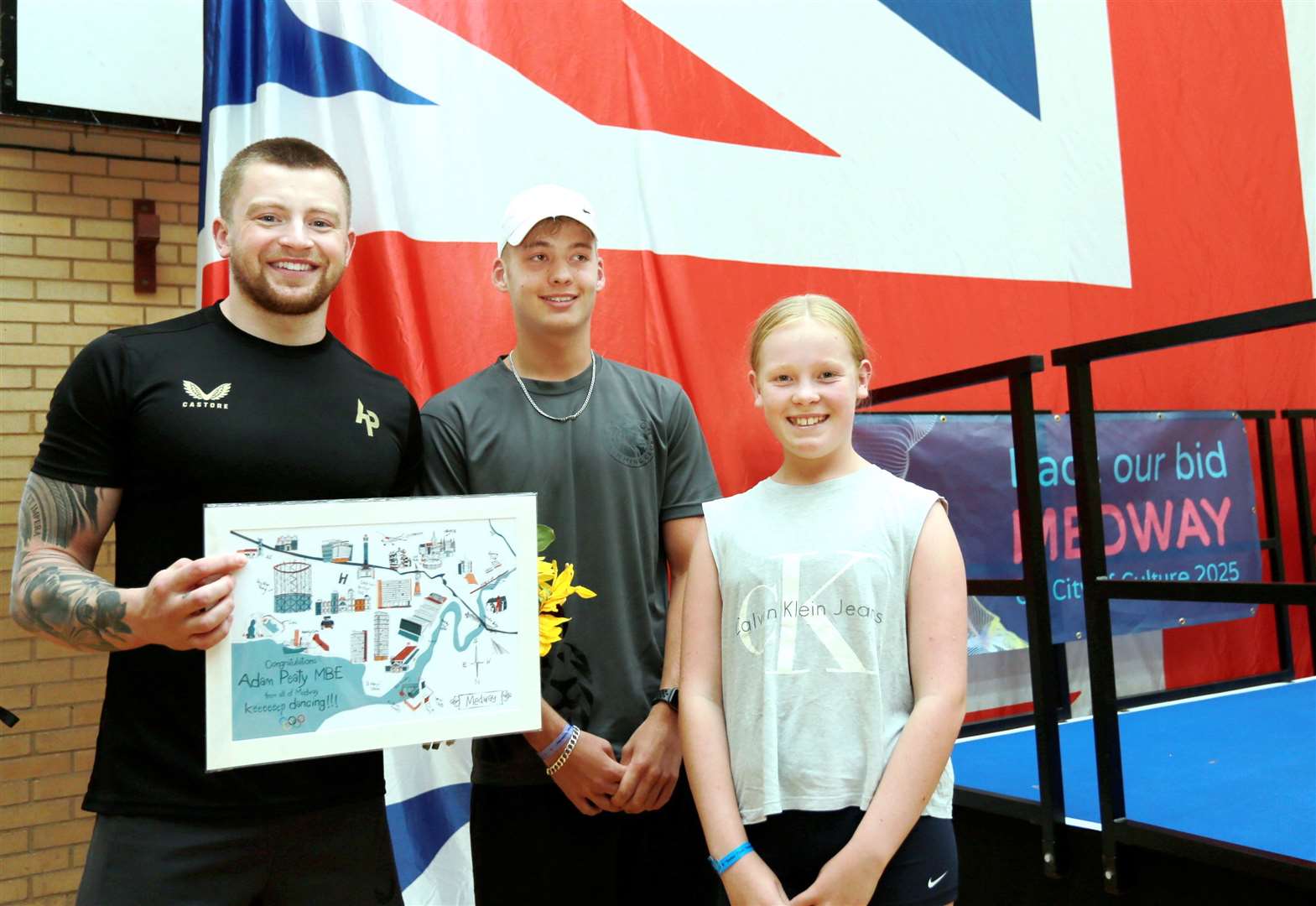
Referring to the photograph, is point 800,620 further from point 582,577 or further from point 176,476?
point 176,476

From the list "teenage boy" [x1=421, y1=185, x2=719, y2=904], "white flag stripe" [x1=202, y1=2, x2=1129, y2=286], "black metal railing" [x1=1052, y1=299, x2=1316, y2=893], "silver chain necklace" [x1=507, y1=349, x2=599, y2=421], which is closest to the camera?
"teenage boy" [x1=421, y1=185, x2=719, y2=904]

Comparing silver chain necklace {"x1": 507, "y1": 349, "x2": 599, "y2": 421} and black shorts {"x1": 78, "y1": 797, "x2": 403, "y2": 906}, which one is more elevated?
silver chain necklace {"x1": 507, "y1": 349, "x2": 599, "y2": 421}

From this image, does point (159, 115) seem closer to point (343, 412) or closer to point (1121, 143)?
point (343, 412)

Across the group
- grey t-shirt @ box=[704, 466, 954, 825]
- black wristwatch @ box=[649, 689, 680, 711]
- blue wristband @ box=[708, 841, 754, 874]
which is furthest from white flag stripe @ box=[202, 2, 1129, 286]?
blue wristband @ box=[708, 841, 754, 874]

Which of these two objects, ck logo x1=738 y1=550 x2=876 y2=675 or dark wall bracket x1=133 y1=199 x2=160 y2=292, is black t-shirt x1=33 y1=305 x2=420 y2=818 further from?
dark wall bracket x1=133 y1=199 x2=160 y2=292

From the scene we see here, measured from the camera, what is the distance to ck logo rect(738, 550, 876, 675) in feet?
4.92

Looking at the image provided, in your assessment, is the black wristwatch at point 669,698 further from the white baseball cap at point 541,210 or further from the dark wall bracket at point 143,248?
the dark wall bracket at point 143,248

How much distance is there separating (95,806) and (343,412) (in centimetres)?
70

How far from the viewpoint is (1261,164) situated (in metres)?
5.08

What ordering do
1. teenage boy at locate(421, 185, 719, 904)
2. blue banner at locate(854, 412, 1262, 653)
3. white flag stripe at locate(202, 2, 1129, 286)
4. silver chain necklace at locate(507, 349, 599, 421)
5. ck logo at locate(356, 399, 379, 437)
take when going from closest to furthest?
1. ck logo at locate(356, 399, 379, 437)
2. teenage boy at locate(421, 185, 719, 904)
3. silver chain necklace at locate(507, 349, 599, 421)
4. white flag stripe at locate(202, 2, 1129, 286)
5. blue banner at locate(854, 412, 1262, 653)

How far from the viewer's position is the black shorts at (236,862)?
1.46 metres

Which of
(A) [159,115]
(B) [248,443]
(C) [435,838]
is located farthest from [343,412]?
(A) [159,115]

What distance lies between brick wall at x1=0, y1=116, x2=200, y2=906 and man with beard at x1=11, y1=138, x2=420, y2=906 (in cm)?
200

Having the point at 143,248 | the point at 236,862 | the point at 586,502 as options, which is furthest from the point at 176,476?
the point at 143,248
